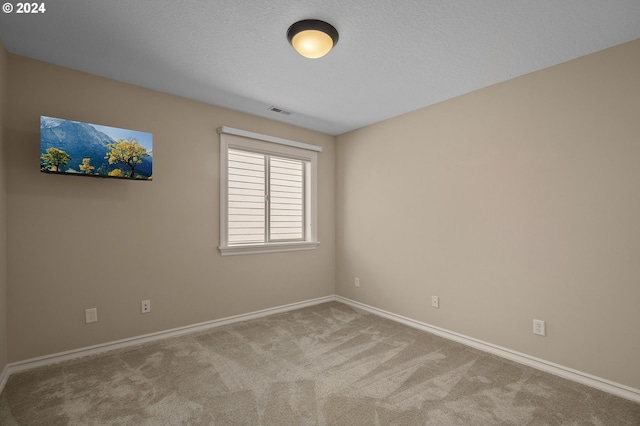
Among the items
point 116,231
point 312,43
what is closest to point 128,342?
point 116,231

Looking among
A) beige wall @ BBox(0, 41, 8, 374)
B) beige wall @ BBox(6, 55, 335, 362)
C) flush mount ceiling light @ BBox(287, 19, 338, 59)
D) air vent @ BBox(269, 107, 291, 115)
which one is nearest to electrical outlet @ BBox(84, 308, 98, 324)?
beige wall @ BBox(6, 55, 335, 362)

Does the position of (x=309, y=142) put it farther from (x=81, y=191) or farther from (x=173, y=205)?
(x=81, y=191)

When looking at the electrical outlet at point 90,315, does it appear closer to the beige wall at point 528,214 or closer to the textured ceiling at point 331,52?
the textured ceiling at point 331,52

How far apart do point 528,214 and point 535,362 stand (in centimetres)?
126

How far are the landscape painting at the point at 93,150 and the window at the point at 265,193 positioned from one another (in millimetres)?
932

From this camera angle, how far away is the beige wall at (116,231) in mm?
2449

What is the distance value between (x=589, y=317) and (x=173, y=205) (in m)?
3.83

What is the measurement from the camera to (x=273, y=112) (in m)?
3.66

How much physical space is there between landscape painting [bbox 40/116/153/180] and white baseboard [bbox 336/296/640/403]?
3268 millimetres

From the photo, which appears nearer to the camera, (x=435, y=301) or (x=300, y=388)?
(x=300, y=388)

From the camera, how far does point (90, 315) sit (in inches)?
106

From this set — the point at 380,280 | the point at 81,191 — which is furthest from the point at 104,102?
the point at 380,280

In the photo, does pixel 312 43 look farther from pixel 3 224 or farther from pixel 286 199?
pixel 3 224

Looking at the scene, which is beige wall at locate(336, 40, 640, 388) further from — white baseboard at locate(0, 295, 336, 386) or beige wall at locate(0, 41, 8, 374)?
beige wall at locate(0, 41, 8, 374)
